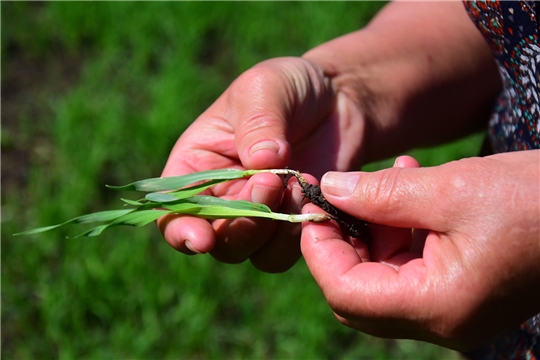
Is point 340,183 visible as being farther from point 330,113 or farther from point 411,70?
point 411,70

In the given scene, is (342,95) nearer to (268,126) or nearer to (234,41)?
(268,126)

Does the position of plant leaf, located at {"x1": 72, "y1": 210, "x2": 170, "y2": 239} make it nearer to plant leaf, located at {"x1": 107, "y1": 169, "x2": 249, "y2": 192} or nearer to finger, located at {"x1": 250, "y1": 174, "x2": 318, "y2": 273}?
plant leaf, located at {"x1": 107, "y1": 169, "x2": 249, "y2": 192}

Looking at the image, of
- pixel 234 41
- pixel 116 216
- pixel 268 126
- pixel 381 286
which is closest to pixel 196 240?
pixel 116 216

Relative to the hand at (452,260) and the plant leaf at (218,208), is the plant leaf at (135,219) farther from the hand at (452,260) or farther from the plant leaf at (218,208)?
the hand at (452,260)

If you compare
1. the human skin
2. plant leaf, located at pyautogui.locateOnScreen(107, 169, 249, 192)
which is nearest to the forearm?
the human skin

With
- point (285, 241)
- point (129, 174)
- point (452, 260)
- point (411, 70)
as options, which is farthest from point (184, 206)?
point (129, 174)

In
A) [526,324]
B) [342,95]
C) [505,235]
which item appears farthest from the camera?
[342,95]

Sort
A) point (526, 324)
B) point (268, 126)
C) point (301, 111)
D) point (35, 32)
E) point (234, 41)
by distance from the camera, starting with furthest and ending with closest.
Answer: point (234, 41)
point (35, 32)
point (301, 111)
point (268, 126)
point (526, 324)
